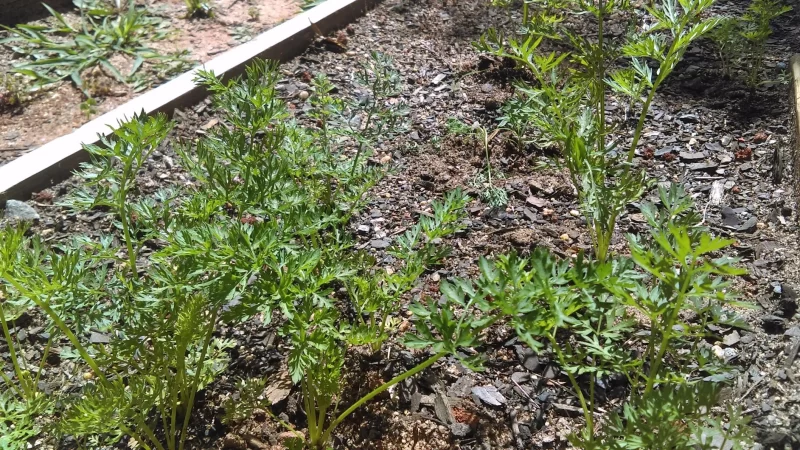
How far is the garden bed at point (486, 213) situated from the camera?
6.64ft

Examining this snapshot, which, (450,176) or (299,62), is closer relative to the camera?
(450,176)

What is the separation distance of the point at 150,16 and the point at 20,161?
5.06ft

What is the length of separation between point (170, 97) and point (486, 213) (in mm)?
1712

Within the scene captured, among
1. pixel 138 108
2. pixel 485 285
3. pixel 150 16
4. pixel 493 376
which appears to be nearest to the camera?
pixel 485 285

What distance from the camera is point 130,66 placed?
371cm

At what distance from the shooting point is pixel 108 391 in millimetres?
1583

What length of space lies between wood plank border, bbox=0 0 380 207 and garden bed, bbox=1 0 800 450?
0.27ft

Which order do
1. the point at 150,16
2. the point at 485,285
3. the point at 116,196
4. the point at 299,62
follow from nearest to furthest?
the point at 485,285
the point at 116,196
the point at 299,62
the point at 150,16

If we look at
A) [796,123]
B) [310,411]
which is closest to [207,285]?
[310,411]

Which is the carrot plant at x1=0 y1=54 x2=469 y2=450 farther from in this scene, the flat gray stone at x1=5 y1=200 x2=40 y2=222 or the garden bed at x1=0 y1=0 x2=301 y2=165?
the garden bed at x1=0 y1=0 x2=301 y2=165

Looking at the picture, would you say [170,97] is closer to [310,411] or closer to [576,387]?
[310,411]

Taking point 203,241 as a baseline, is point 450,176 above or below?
below

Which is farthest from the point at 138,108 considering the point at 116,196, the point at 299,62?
the point at 116,196

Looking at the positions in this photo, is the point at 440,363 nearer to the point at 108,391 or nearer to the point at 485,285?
the point at 485,285
